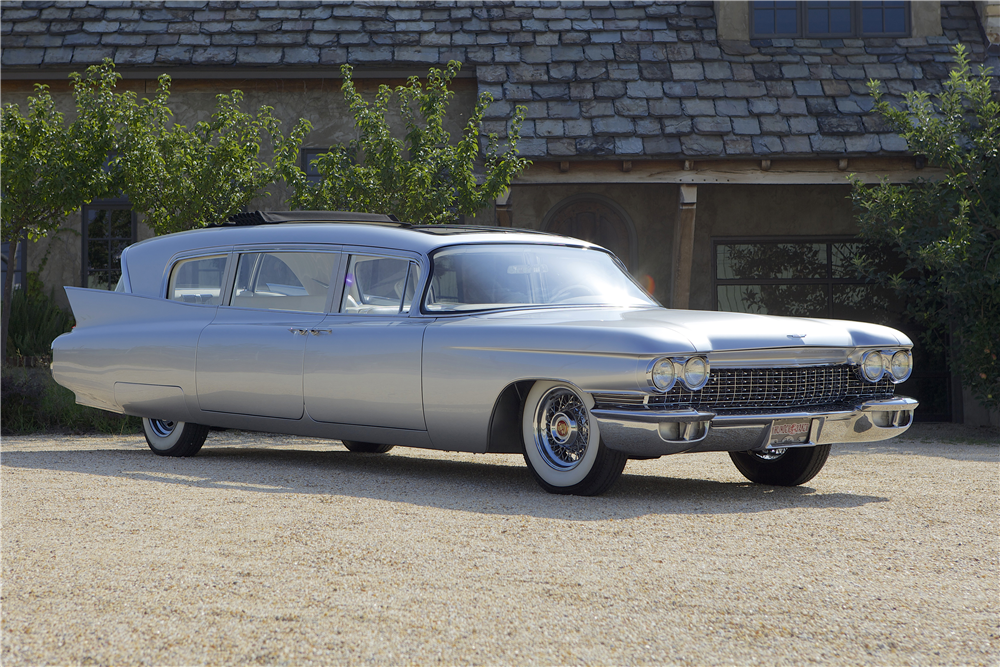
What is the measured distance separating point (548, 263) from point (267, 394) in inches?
77.2

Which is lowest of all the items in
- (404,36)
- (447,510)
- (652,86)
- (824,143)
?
(447,510)

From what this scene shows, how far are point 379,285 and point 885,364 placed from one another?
2998 mm

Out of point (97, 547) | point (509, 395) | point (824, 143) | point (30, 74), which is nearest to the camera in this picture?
point (97, 547)

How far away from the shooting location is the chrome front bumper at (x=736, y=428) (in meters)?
5.18

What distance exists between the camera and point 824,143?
38.9ft

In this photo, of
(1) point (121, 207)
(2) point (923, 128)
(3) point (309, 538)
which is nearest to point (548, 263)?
(3) point (309, 538)

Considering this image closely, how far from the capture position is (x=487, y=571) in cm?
389

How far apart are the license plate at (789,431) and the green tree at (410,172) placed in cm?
577

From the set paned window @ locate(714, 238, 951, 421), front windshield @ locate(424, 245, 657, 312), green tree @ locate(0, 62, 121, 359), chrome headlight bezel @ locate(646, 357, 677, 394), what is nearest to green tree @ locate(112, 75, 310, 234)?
green tree @ locate(0, 62, 121, 359)

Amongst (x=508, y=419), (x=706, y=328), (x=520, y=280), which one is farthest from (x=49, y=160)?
(x=706, y=328)

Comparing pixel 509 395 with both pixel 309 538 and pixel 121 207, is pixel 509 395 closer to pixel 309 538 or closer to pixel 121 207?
pixel 309 538

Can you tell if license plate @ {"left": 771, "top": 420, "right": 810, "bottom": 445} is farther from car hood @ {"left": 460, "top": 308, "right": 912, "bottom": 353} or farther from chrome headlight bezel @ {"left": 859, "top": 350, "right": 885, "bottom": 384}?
chrome headlight bezel @ {"left": 859, "top": 350, "right": 885, "bottom": 384}

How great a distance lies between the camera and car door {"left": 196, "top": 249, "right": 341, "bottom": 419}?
22.1 ft

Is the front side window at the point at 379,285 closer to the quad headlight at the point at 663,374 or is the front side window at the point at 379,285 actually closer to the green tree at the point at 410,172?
the quad headlight at the point at 663,374
